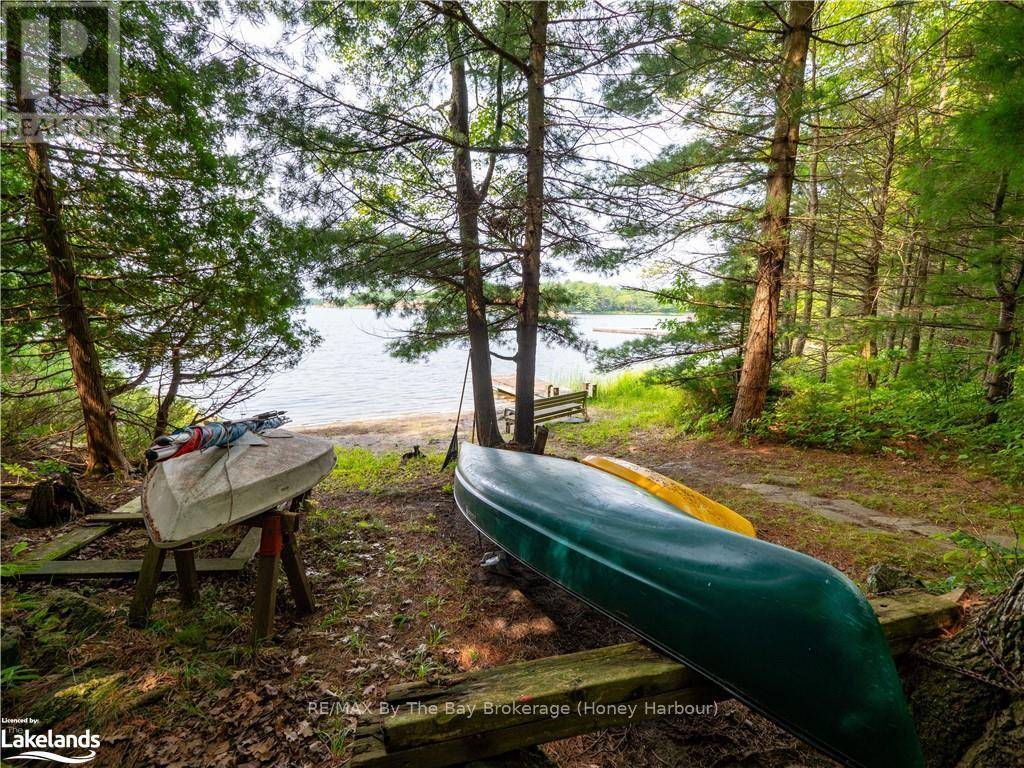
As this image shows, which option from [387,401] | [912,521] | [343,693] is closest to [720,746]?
[343,693]

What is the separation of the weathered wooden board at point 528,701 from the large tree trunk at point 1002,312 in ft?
19.4

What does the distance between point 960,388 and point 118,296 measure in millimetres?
11738

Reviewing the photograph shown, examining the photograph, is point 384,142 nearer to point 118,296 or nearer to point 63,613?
point 118,296

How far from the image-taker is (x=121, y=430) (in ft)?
20.2

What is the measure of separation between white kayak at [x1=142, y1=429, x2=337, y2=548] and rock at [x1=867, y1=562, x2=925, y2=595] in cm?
361

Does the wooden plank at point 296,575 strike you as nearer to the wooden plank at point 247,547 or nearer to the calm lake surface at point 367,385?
the wooden plank at point 247,547

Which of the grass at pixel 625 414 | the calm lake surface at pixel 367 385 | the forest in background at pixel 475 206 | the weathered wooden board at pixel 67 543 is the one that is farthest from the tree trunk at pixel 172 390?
the grass at pixel 625 414

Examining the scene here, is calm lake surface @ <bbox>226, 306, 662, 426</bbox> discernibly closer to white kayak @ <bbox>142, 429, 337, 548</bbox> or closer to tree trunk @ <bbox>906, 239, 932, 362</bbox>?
white kayak @ <bbox>142, 429, 337, 548</bbox>

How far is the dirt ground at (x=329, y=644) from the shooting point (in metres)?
1.86

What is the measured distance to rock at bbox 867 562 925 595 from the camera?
2.30 m

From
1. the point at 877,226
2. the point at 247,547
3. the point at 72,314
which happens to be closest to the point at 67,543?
Answer: the point at 247,547

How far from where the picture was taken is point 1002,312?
5520 mm

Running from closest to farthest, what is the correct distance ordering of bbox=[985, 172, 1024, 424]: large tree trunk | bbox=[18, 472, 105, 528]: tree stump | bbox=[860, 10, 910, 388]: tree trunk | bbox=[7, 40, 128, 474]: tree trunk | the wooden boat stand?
the wooden boat stand
bbox=[18, 472, 105, 528]: tree stump
bbox=[7, 40, 128, 474]: tree trunk
bbox=[985, 172, 1024, 424]: large tree trunk
bbox=[860, 10, 910, 388]: tree trunk

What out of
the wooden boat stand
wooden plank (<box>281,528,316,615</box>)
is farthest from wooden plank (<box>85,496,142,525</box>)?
wooden plank (<box>281,528,316,615</box>)
